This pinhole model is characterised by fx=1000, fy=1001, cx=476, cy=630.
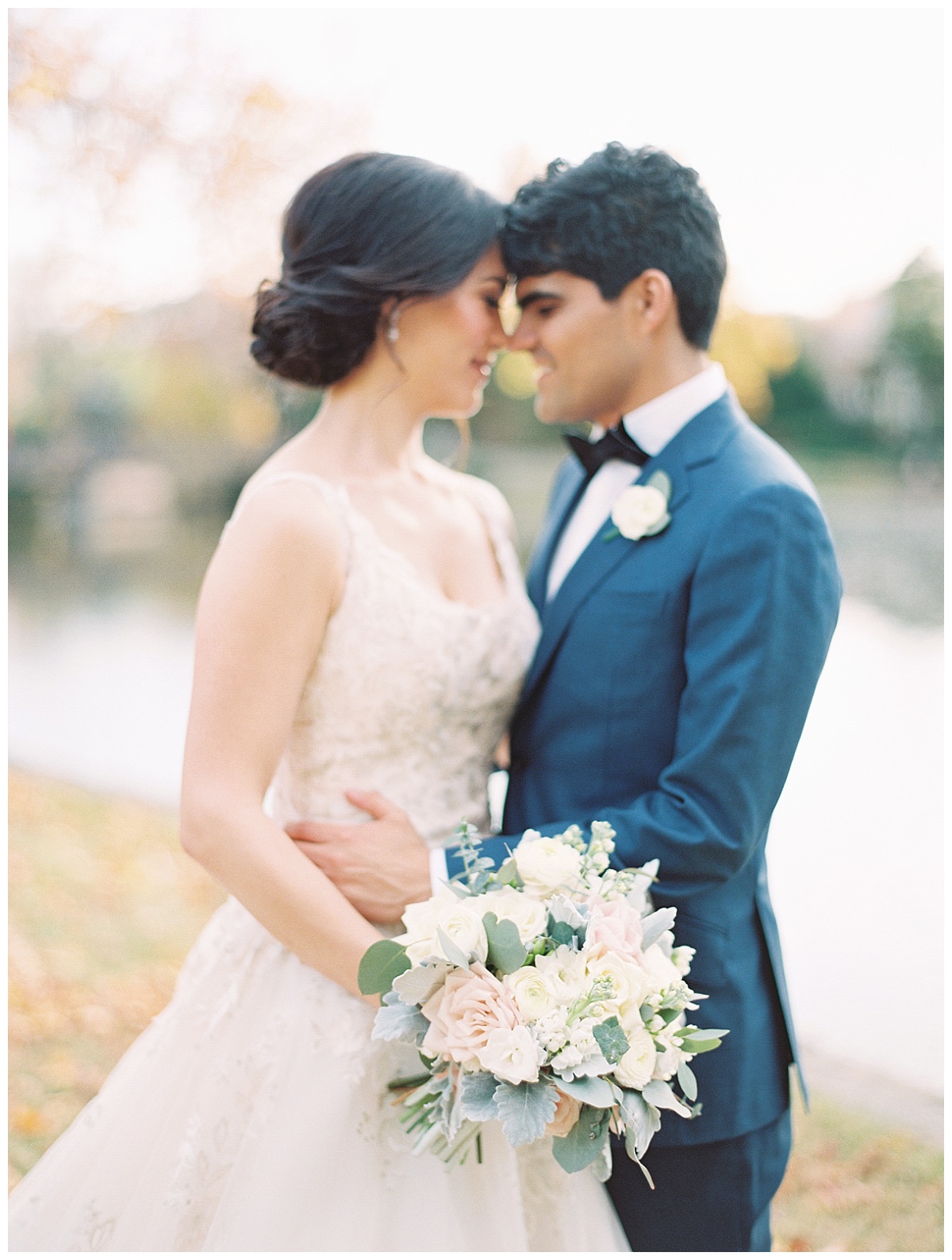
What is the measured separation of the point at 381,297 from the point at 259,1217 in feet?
6.34

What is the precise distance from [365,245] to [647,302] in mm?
667

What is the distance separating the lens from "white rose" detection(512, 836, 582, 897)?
1.71 m

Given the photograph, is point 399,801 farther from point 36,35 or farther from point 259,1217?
point 36,35

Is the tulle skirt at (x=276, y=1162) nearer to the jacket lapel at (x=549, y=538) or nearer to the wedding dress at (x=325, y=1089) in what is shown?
the wedding dress at (x=325, y=1089)

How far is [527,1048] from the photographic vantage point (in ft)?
4.95

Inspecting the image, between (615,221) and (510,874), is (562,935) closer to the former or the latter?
(510,874)

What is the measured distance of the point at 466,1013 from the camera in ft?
5.12

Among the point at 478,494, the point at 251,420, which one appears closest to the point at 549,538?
the point at 478,494

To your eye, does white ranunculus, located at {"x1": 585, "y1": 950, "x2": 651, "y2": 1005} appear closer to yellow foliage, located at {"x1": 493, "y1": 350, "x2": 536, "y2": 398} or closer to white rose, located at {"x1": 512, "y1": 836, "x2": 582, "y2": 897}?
white rose, located at {"x1": 512, "y1": 836, "x2": 582, "y2": 897}

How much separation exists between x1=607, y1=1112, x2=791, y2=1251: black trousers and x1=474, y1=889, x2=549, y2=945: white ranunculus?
2.47ft

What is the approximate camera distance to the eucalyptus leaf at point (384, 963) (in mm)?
1681

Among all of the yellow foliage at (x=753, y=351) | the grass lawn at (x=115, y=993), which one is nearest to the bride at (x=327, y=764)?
the grass lawn at (x=115, y=993)

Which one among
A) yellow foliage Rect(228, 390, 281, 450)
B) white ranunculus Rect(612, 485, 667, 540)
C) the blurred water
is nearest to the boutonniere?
white ranunculus Rect(612, 485, 667, 540)

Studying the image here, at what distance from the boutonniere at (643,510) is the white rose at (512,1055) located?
1.07m
